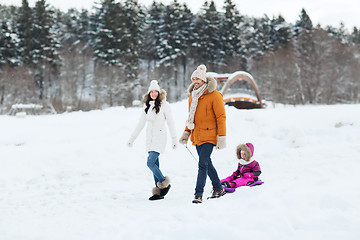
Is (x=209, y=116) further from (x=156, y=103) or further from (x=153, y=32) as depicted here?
(x=153, y=32)

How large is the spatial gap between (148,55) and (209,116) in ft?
161

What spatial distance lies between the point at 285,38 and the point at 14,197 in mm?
52182

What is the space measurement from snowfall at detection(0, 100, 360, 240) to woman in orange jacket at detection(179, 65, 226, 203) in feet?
1.45

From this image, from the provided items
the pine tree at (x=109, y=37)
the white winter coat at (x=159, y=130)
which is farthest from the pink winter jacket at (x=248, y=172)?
the pine tree at (x=109, y=37)

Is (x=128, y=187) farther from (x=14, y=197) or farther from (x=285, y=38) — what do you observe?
(x=285, y=38)

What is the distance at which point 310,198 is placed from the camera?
3.92 metres

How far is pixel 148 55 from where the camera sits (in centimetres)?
5216

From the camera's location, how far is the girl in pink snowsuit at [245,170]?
5.47 meters

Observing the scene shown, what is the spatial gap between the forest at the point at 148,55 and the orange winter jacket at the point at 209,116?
28759 millimetres

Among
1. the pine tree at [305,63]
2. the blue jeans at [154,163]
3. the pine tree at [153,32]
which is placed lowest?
the blue jeans at [154,163]

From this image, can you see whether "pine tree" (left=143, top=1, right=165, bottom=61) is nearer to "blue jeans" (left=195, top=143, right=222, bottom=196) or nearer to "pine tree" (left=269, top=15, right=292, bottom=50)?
"pine tree" (left=269, top=15, right=292, bottom=50)

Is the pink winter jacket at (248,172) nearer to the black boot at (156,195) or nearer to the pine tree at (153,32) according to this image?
the black boot at (156,195)

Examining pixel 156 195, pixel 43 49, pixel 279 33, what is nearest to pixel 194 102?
pixel 156 195

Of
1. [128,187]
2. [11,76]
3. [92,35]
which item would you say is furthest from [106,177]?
[92,35]
